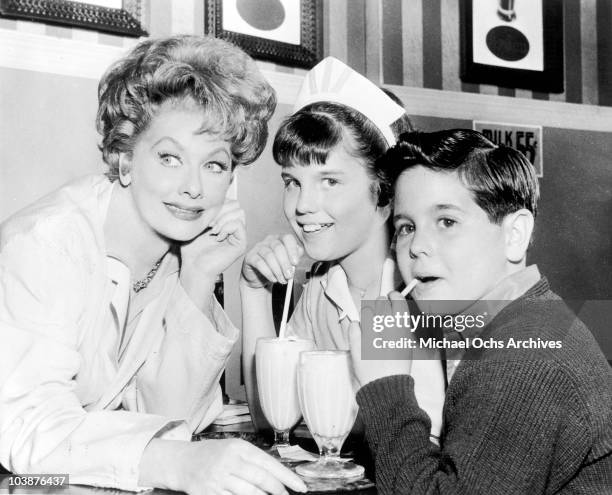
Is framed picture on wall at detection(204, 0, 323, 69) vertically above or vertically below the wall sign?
above

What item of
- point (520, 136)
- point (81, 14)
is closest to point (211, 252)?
point (81, 14)

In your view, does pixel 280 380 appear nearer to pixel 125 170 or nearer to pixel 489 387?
pixel 489 387

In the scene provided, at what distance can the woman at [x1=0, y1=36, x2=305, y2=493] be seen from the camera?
97 cm

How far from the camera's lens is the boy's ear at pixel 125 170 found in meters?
1.34

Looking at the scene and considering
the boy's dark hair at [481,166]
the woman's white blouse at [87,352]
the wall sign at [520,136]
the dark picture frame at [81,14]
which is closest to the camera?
the woman's white blouse at [87,352]

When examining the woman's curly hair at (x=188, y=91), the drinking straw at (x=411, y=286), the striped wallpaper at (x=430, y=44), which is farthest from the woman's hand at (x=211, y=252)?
the striped wallpaper at (x=430, y=44)

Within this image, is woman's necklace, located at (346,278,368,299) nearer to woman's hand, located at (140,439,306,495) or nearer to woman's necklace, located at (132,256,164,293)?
woman's necklace, located at (132,256,164,293)

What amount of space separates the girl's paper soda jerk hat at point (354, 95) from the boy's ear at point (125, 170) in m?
0.45

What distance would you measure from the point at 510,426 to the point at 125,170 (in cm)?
89

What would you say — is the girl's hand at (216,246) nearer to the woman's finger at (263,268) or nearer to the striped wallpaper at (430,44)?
the woman's finger at (263,268)

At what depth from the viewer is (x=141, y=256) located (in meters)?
1.38

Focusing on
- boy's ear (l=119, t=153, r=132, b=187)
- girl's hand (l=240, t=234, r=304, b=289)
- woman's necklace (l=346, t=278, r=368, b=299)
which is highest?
boy's ear (l=119, t=153, r=132, b=187)

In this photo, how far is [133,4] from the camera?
2.38 m

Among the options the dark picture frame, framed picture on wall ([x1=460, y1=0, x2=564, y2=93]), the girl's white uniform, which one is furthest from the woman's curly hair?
framed picture on wall ([x1=460, y1=0, x2=564, y2=93])
